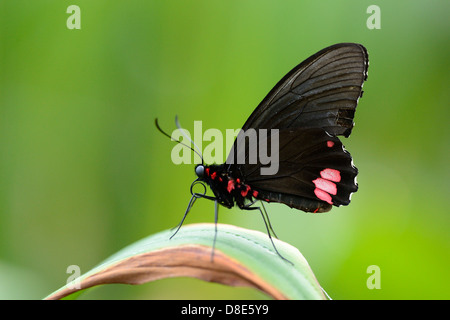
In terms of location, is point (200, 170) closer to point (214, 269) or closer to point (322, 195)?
point (322, 195)

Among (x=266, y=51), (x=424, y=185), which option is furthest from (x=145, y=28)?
(x=424, y=185)

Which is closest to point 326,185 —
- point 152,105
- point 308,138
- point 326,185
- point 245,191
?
point 326,185

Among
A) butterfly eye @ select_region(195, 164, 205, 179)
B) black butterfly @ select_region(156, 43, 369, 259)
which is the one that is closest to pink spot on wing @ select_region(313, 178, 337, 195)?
black butterfly @ select_region(156, 43, 369, 259)

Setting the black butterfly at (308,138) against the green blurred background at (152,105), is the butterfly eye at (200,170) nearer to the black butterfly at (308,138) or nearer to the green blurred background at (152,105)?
the black butterfly at (308,138)

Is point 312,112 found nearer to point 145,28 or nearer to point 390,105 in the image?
point 390,105

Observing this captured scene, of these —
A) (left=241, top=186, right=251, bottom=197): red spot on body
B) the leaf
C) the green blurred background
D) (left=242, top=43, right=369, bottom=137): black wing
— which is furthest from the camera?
the green blurred background

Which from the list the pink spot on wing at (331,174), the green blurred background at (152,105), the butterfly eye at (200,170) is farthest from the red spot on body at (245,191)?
the green blurred background at (152,105)

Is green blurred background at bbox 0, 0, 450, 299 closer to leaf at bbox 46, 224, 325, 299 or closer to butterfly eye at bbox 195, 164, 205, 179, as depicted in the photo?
butterfly eye at bbox 195, 164, 205, 179
